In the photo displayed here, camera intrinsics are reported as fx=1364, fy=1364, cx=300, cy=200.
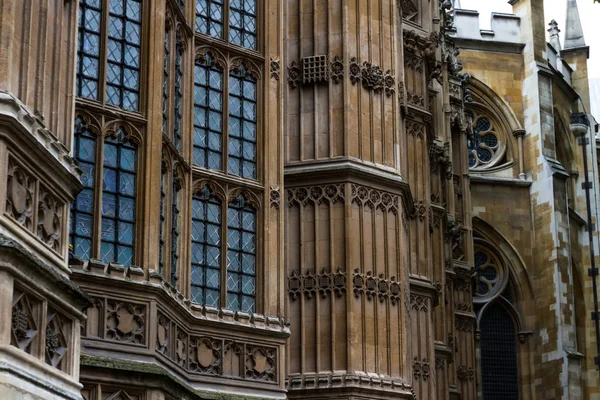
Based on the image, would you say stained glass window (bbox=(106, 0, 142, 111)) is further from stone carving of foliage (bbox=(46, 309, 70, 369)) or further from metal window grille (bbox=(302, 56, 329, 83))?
stone carving of foliage (bbox=(46, 309, 70, 369))

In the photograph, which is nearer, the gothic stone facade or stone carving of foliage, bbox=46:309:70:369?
stone carving of foliage, bbox=46:309:70:369

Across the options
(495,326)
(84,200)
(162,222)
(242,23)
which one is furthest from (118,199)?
(495,326)

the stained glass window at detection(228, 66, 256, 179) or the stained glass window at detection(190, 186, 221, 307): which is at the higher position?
the stained glass window at detection(228, 66, 256, 179)

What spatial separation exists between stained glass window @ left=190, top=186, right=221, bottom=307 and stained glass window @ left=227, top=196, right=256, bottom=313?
0.69 feet

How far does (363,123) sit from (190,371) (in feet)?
19.5

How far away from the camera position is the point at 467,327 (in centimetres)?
3450

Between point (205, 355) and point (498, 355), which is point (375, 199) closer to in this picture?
point (205, 355)

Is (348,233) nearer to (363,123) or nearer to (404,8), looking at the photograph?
(363,123)

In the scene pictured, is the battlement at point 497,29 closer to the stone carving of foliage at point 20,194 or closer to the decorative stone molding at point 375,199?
the decorative stone molding at point 375,199

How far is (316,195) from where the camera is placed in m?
21.8

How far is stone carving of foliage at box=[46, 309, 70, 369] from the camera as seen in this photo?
11.5 metres

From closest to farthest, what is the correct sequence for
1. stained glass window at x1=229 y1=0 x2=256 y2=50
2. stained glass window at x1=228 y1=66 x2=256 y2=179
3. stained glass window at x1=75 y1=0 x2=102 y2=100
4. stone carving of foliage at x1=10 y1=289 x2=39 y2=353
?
stone carving of foliage at x1=10 y1=289 x2=39 y2=353
stained glass window at x1=75 y1=0 x2=102 y2=100
stained glass window at x1=228 y1=66 x2=256 y2=179
stained glass window at x1=229 y1=0 x2=256 y2=50

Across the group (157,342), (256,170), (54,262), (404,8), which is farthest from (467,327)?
(54,262)

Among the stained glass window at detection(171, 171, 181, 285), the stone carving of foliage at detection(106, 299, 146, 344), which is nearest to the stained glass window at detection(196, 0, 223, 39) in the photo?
the stained glass window at detection(171, 171, 181, 285)
